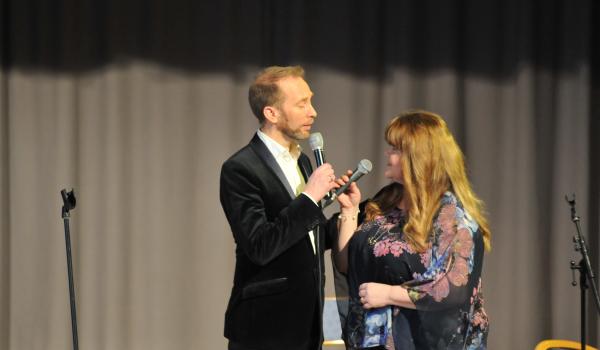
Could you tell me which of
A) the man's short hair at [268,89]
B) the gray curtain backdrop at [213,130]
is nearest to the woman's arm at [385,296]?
the man's short hair at [268,89]

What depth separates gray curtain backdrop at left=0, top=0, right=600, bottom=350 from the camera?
4148 mm

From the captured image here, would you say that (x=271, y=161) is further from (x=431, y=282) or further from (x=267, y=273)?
(x=431, y=282)

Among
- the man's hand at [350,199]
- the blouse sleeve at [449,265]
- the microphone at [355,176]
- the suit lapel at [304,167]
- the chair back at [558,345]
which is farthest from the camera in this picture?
the chair back at [558,345]

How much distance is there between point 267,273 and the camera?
2.20 meters

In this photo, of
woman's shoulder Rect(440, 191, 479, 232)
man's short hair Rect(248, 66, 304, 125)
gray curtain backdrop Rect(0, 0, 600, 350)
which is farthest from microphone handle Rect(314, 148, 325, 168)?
gray curtain backdrop Rect(0, 0, 600, 350)

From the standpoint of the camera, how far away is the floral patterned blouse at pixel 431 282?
2.03 meters

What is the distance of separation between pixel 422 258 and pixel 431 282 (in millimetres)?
77

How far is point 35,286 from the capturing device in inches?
163

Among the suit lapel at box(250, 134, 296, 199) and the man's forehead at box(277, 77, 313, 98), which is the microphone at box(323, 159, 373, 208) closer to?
the suit lapel at box(250, 134, 296, 199)

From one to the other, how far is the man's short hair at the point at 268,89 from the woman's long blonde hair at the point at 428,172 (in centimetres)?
43

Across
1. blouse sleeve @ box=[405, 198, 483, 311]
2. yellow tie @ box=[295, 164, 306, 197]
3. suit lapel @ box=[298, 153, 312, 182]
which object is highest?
suit lapel @ box=[298, 153, 312, 182]

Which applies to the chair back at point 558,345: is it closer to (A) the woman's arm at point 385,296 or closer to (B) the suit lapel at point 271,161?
(A) the woman's arm at point 385,296

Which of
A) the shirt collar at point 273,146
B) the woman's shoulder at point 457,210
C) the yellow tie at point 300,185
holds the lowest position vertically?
the woman's shoulder at point 457,210

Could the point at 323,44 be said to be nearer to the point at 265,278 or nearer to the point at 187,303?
the point at 187,303
